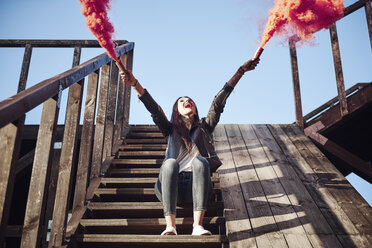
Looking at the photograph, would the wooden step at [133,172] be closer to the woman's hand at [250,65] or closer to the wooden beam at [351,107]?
the woman's hand at [250,65]

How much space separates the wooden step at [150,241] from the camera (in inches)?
79.7

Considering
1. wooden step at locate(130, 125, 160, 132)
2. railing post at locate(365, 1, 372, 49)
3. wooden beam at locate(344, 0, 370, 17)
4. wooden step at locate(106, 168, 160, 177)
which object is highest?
wooden beam at locate(344, 0, 370, 17)

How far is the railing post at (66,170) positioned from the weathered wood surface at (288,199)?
3.53ft

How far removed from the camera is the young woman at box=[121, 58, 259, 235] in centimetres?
219

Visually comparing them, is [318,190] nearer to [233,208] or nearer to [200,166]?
[233,208]

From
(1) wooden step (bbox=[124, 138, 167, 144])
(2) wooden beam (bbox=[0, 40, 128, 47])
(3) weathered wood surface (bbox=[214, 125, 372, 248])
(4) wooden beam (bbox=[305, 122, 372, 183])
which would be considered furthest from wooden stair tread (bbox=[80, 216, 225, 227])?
(2) wooden beam (bbox=[0, 40, 128, 47])

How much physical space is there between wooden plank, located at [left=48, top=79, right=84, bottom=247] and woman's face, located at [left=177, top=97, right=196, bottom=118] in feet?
3.15

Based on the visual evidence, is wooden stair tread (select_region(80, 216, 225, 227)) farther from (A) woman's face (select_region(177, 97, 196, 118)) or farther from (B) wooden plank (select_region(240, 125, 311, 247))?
(A) woman's face (select_region(177, 97, 196, 118))

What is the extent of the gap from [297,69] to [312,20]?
6.61 feet

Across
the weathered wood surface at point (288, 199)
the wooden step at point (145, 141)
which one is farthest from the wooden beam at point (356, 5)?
the wooden step at point (145, 141)

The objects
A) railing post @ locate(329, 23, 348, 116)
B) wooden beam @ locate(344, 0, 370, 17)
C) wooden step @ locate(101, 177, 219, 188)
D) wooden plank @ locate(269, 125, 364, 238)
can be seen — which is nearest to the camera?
wooden plank @ locate(269, 125, 364, 238)

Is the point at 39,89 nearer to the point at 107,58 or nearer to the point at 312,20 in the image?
the point at 107,58

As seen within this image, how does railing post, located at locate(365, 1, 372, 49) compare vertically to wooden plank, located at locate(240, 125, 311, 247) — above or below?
above

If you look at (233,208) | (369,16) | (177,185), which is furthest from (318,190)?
(369,16)
